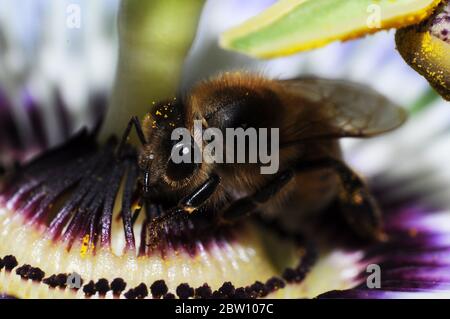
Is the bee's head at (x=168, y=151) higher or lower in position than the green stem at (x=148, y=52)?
lower

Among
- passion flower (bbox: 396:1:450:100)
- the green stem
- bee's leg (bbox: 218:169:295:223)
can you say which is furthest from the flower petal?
bee's leg (bbox: 218:169:295:223)

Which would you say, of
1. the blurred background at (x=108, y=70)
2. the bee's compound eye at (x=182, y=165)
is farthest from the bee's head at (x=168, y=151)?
the blurred background at (x=108, y=70)

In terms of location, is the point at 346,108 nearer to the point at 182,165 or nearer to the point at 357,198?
the point at 357,198

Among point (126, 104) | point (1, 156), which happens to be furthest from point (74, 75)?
point (126, 104)

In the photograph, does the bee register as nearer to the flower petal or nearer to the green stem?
the flower petal

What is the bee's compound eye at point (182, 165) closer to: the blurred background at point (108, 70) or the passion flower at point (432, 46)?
the passion flower at point (432, 46)

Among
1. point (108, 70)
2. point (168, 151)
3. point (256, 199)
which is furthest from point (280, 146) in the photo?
point (108, 70)
